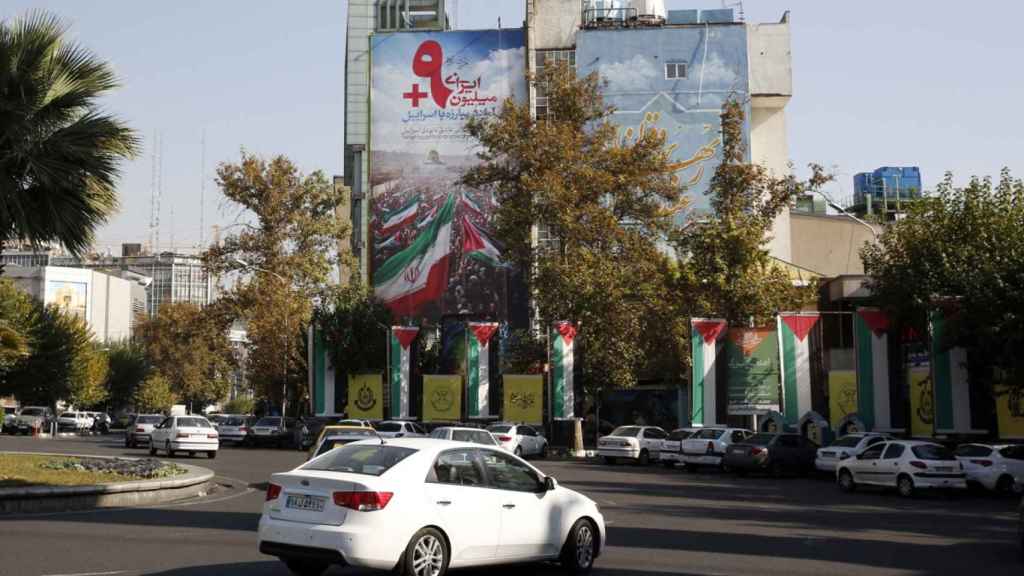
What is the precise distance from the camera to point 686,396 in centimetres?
5481

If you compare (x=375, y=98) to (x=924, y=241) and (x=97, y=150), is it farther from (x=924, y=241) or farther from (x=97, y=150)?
(x=97, y=150)

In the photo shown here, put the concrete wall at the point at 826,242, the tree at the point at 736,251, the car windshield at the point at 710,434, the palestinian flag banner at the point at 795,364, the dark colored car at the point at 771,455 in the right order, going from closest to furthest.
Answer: the dark colored car at the point at 771,455 → the car windshield at the point at 710,434 → the palestinian flag banner at the point at 795,364 → the tree at the point at 736,251 → the concrete wall at the point at 826,242

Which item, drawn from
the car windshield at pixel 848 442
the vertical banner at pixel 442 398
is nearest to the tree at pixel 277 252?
the vertical banner at pixel 442 398

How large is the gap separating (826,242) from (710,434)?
136ft

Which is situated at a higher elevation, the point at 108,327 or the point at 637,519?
the point at 108,327

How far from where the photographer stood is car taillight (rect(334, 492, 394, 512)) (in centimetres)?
966

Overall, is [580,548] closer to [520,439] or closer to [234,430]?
[520,439]

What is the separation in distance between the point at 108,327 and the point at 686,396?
8737 centimetres

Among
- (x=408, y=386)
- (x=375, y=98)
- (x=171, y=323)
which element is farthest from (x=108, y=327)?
(x=408, y=386)

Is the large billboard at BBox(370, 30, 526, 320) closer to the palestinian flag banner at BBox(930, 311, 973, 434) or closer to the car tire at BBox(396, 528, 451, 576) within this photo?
the palestinian flag banner at BBox(930, 311, 973, 434)

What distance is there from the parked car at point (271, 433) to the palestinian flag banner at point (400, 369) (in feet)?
18.3

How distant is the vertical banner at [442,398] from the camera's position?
166ft

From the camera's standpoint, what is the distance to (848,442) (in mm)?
33719

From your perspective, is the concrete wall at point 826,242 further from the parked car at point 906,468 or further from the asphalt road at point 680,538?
the asphalt road at point 680,538
